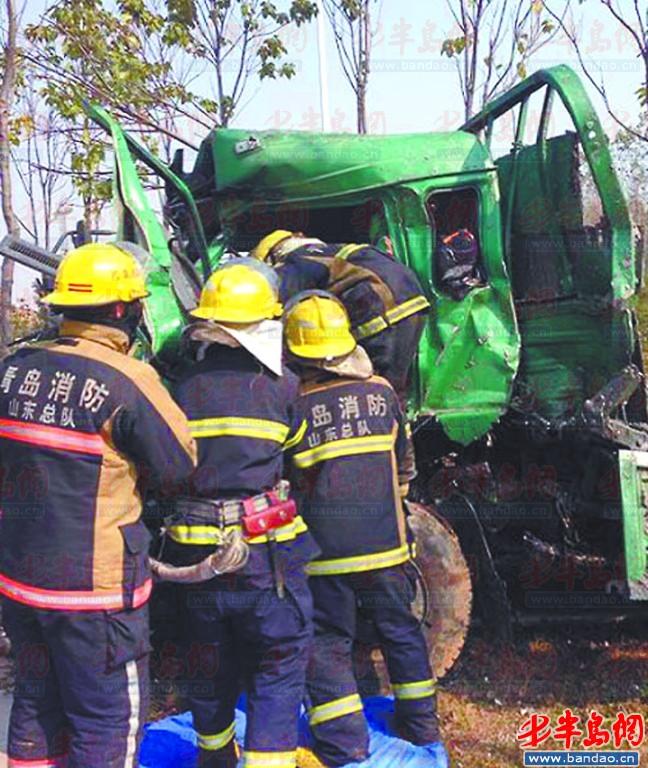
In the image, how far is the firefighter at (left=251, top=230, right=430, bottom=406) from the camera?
408 centimetres

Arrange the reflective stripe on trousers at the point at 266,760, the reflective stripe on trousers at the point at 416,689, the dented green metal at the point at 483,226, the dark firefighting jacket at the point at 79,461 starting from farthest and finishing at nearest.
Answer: the dented green metal at the point at 483,226, the reflective stripe on trousers at the point at 416,689, the reflective stripe on trousers at the point at 266,760, the dark firefighting jacket at the point at 79,461

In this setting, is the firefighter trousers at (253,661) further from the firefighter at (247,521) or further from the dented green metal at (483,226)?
the dented green metal at (483,226)

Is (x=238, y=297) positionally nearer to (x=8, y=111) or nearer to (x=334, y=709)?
(x=334, y=709)

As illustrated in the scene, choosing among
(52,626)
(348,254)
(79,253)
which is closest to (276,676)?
(52,626)

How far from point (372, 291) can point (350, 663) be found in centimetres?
157

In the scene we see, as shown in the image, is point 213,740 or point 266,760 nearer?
point 266,760

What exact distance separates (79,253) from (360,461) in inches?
51.5

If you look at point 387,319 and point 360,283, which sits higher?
point 360,283

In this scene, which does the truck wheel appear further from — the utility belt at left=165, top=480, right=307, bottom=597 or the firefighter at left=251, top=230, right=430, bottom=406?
the utility belt at left=165, top=480, right=307, bottom=597

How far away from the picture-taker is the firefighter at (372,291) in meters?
4.08

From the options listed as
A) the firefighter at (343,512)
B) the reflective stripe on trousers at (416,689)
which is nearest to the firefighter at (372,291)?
the firefighter at (343,512)

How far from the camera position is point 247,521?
10.5ft

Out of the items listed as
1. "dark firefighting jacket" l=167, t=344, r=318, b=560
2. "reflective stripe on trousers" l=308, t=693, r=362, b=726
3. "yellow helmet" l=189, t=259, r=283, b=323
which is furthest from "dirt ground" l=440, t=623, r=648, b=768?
"yellow helmet" l=189, t=259, r=283, b=323

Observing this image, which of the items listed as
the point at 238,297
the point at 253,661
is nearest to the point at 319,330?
the point at 238,297
